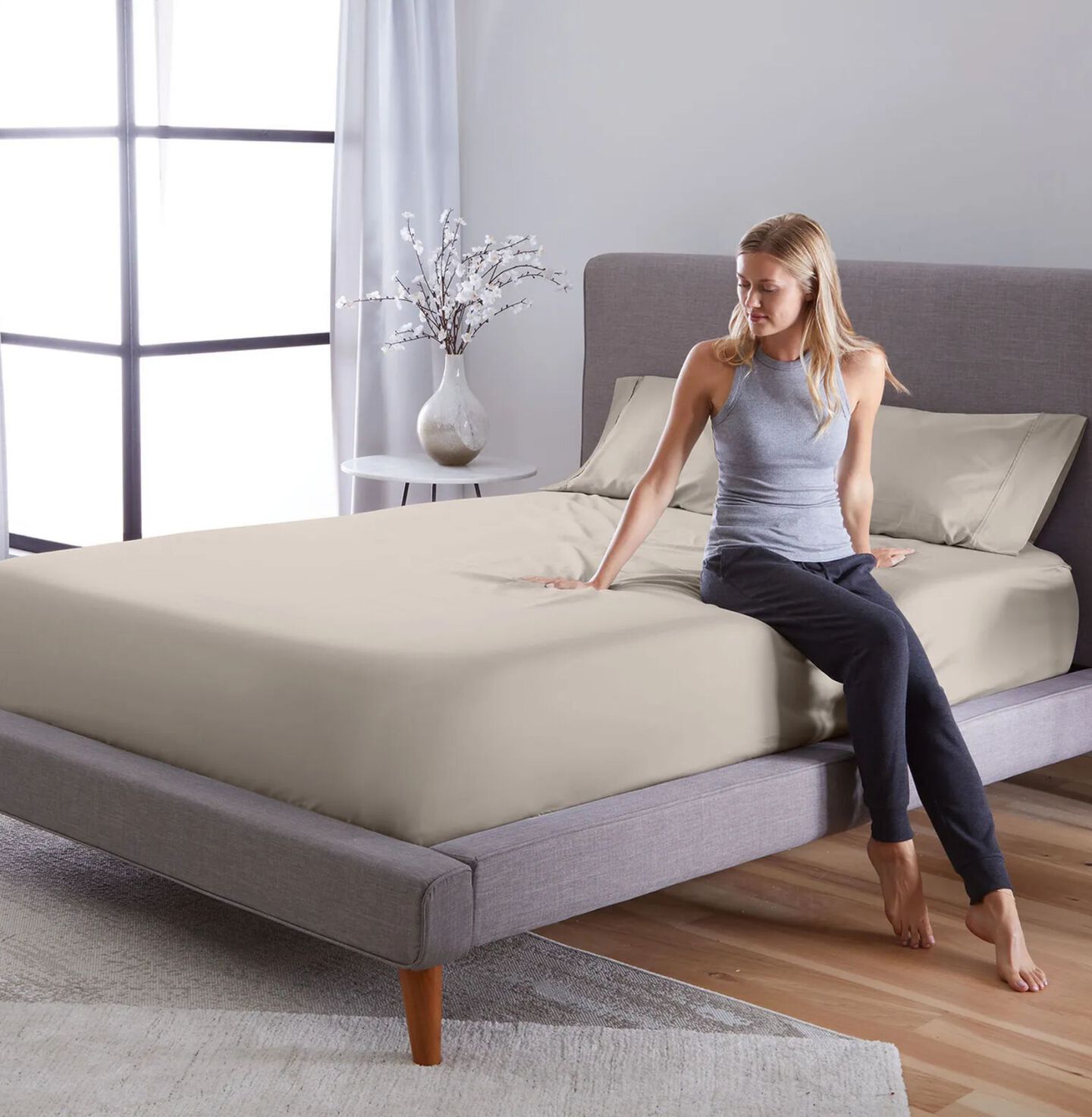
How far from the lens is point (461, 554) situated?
3367mm

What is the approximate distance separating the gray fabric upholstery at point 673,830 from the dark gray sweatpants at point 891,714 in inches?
4.9

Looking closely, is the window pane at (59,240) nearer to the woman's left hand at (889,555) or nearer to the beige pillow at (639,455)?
the beige pillow at (639,455)

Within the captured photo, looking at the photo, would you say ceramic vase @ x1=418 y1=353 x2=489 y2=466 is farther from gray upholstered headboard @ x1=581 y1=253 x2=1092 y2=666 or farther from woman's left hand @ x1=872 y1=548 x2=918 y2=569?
woman's left hand @ x1=872 y1=548 x2=918 y2=569

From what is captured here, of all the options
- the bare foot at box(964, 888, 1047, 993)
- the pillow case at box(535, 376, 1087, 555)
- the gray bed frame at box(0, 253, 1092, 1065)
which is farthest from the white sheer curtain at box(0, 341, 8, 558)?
the bare foot at box(964, 888, 1047, 993)

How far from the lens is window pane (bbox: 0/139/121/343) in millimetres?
5395

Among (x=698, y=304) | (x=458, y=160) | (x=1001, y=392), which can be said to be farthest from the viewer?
(x=458, y=160)

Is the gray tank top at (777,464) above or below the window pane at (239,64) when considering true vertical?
below

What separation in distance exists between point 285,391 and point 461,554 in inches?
103

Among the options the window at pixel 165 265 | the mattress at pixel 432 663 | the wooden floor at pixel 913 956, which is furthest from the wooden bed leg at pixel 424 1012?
the window at pixel 165 265

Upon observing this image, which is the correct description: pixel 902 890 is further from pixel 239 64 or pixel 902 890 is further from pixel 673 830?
pixel 239 64

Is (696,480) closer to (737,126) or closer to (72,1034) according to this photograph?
(737,126)

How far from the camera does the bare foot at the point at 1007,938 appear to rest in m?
2.69

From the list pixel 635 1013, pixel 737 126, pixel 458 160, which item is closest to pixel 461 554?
pixel 635 1013

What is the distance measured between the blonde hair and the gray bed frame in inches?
27.3
